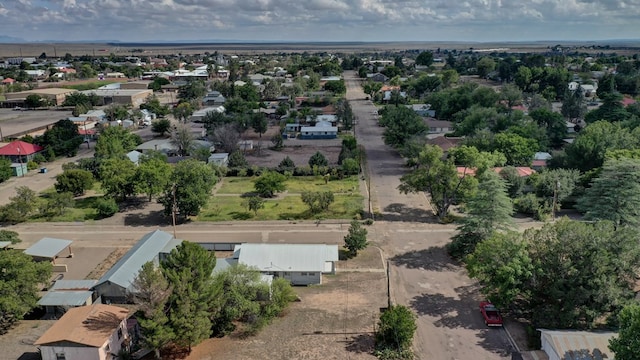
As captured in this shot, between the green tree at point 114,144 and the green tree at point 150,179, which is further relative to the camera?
the green tree at point 114,144

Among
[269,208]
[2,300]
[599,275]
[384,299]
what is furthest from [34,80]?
[599,275]

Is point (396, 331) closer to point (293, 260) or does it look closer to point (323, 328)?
point (323, 328)

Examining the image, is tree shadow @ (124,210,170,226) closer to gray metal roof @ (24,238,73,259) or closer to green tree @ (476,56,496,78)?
gray metal roof @ (24,238,73,259)

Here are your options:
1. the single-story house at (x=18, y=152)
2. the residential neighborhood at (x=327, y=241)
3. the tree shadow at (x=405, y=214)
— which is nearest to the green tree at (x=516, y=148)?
the residential neighborhood at (x=327, y=241)

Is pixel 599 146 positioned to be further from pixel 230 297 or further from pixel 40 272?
pixel 40 272

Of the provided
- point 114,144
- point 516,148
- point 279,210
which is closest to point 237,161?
point 114,144

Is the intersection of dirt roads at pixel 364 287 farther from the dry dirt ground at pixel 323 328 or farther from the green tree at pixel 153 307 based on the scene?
the green tree at pixel 153 307
